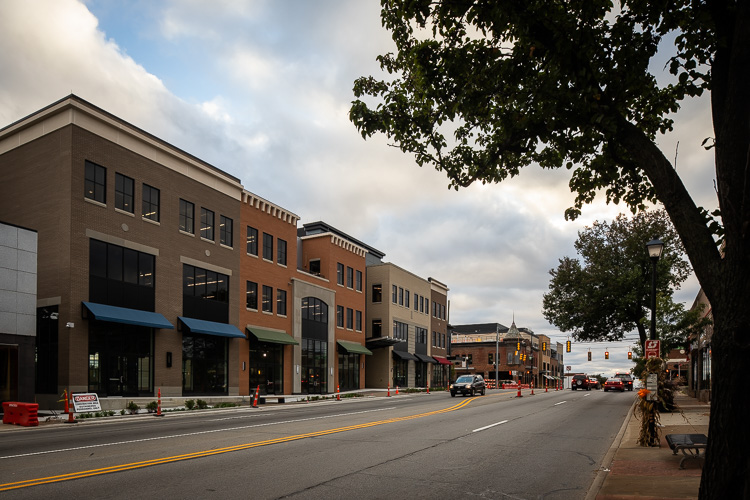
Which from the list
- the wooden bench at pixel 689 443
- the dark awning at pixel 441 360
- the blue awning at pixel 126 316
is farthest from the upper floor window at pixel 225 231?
the dark awning at pixel 441 360

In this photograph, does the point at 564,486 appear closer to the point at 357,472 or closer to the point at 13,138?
the point at 357,472

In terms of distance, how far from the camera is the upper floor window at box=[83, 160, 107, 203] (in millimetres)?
28281

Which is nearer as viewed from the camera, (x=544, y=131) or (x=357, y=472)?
(x=544, y=131)

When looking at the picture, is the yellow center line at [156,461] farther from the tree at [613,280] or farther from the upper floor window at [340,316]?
the upper floor window at [340,316]

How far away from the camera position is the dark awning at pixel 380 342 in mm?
55250

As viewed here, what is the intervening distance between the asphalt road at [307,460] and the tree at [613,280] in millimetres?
19128

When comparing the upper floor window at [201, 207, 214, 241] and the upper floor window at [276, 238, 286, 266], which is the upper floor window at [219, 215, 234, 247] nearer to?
the upper floor window at [201, 207, 214, 241]

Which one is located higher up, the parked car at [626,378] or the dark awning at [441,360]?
the dark awning at [441,360]

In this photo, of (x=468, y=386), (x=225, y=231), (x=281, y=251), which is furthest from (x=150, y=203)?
(x=468, y=386)

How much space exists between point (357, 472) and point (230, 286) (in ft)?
94.1

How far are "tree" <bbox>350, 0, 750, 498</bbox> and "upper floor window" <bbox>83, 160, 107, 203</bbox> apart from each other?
857 inches

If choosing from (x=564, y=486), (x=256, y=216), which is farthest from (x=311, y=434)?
(x=256, y=216)

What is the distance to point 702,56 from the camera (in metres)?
8.05

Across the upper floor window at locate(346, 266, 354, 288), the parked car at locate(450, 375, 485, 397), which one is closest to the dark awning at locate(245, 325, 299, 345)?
the upper floor window at locate(346, 266, 354, 288)
